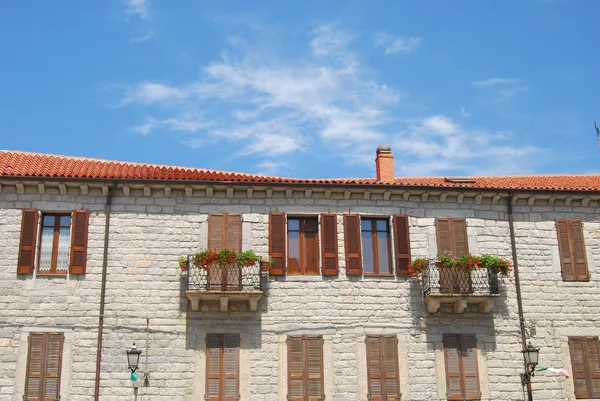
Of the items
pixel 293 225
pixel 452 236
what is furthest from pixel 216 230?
pixel 452 236

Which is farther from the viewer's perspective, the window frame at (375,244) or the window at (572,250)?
the window at (572,250)

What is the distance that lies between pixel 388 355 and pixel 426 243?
10.4 ft

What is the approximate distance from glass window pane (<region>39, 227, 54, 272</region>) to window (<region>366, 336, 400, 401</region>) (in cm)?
817

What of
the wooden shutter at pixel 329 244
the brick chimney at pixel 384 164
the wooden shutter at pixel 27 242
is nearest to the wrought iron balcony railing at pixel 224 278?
the wooden shutter at pixel 329 244

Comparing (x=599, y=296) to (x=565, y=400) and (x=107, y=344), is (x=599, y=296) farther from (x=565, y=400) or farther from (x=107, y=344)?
(x=107, y=344)

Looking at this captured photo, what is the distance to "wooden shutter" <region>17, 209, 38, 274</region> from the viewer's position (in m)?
19.8

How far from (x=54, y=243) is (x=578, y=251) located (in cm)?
1369

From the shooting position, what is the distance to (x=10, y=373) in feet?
62.3

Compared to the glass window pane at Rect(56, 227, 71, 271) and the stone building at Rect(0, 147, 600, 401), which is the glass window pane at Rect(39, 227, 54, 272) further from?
the glass window pane at Rect(56, 227, 71, 271)

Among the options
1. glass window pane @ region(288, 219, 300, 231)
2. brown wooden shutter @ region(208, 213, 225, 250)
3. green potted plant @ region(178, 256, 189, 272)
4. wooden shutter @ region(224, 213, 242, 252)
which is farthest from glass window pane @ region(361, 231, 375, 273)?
green potted plant @ region(178, 256, 189, 272)

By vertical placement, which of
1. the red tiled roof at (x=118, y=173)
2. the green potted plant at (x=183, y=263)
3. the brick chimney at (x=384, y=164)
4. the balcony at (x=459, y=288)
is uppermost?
the brick chimney at (x=384, y=164)

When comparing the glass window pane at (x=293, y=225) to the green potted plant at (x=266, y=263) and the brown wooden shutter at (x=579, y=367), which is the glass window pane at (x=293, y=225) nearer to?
the green potted plant at (x=266, y=263)

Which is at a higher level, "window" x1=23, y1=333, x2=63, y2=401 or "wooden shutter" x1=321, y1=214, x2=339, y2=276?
"wooden shutter" x1=321, y1=214, x2=339, y2=276

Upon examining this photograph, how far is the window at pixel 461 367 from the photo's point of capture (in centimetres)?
2003
